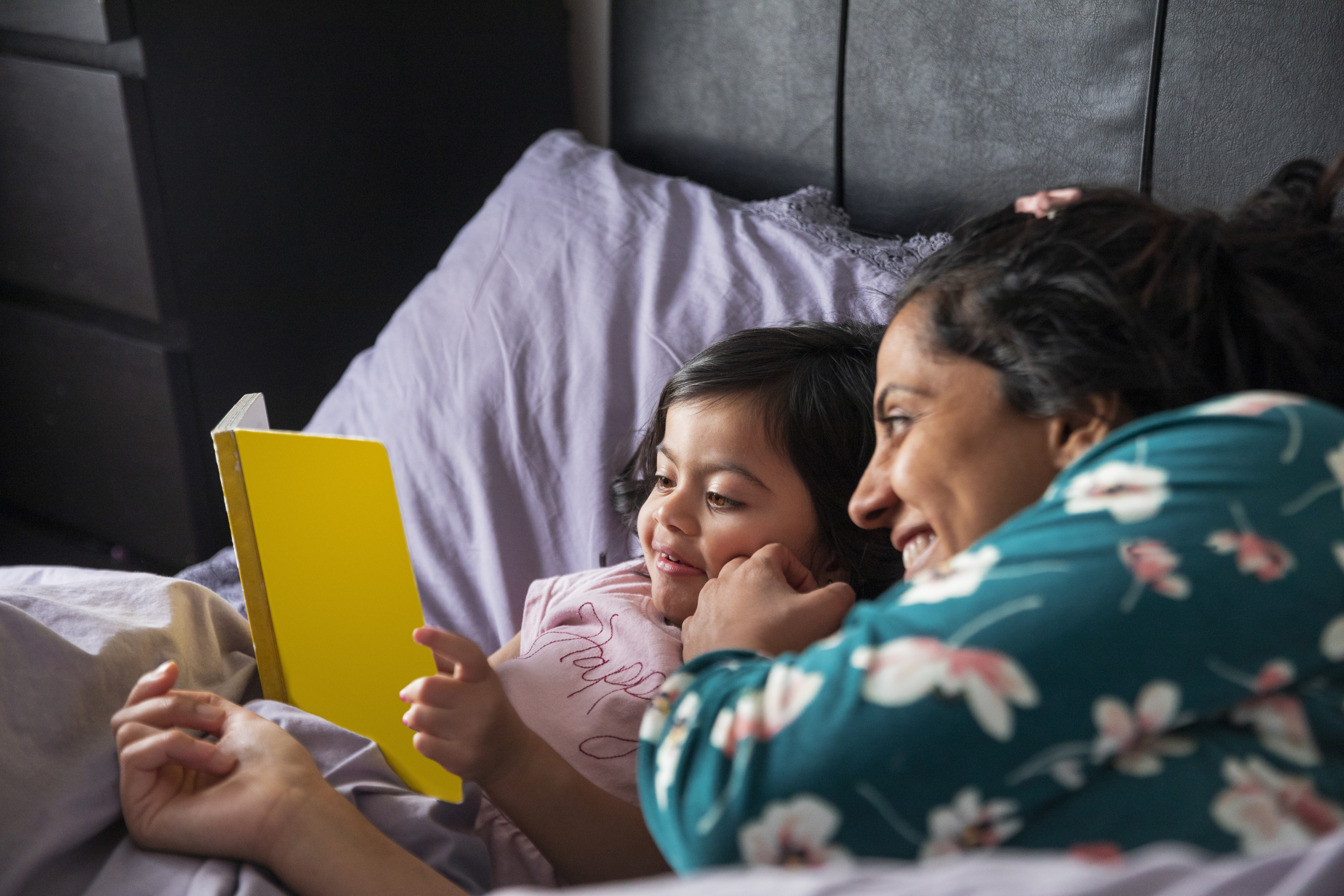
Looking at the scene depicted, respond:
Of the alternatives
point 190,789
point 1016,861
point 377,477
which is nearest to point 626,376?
point 377,477

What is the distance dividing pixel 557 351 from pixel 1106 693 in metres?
0.90

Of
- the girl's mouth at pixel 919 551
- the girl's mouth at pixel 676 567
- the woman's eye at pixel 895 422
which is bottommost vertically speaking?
the girl's mouth at pixel 676 567

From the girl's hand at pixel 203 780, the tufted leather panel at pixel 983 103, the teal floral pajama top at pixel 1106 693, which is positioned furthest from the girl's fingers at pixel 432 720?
the tufted leather panel at pixel 983 103

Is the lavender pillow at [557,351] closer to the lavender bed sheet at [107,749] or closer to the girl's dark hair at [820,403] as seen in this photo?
the girl's dark hair at [820,403]

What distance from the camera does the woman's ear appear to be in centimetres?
65

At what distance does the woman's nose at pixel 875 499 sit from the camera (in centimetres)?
72

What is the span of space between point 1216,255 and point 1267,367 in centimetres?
7

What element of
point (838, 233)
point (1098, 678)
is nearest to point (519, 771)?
point (1098, 678)

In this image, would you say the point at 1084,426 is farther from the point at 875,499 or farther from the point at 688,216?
the point at 688,216

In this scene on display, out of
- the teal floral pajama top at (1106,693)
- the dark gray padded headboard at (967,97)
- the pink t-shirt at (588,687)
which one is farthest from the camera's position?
the dark gray padded headboard at (967,97)

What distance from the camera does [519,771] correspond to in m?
0.80

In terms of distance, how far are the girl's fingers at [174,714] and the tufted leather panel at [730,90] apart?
3.14 feet

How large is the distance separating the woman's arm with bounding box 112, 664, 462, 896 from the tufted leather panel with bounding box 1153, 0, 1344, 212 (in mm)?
869

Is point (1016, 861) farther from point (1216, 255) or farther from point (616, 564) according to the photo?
point (616, 564)
